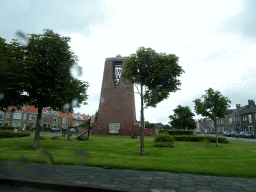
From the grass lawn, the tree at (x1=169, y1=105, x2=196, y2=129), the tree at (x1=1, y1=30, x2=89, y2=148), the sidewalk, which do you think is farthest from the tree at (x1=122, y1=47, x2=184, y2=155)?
the tree at (x1=169, y1=105, x2=196, y2=129)

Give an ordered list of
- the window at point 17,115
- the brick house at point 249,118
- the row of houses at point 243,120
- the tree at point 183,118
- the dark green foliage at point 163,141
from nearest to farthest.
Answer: the dark green foliage at point 163,141 < the tree at point 183,118 < the brick house at point 249,118 < the row of houses at point 243,120 < the window at point 17,115

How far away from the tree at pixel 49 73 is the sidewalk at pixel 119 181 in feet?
23.4

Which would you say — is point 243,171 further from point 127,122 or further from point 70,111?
point 127,122

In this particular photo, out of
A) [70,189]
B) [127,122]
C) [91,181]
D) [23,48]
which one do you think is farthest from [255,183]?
[127,122]

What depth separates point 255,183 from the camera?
525 centimetres

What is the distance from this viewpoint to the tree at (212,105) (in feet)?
57.5

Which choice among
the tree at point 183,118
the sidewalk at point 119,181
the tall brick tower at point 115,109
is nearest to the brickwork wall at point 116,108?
the tall brick tower at point 115,109

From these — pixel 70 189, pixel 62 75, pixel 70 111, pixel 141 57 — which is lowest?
pixel 70 189

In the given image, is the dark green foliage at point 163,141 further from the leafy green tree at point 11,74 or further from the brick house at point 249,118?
the brick house at point 249,118

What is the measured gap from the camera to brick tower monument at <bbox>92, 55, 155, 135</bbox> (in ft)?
121

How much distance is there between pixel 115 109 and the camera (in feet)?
123

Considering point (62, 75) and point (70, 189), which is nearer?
point (70, 189)

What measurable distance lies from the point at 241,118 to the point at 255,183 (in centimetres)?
7033

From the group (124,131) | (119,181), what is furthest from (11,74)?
(124,131)
